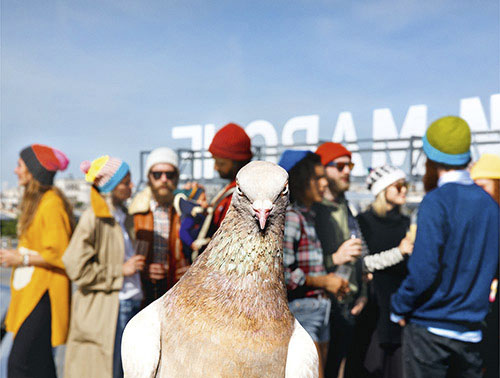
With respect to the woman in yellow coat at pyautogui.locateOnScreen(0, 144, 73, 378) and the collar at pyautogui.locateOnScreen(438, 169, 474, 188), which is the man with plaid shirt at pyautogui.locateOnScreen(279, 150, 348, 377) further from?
the woman in yellow coat at pyautogui.locateOnScreen(0, 144, 73, 378)

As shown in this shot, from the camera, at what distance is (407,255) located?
357 cm

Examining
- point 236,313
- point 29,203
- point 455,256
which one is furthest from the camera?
point 29,203

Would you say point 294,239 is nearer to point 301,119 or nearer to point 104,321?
point 104,321

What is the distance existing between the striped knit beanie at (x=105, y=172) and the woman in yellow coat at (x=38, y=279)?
478mm

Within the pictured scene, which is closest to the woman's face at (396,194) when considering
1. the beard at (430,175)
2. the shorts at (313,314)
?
the beard at (430,175)

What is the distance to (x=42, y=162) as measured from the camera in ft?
11.2

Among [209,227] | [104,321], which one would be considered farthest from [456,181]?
[104,321]

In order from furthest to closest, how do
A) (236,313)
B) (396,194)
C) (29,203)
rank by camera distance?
(396,194) < (29,203) < (236,313)

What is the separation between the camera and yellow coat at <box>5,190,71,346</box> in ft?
10.6

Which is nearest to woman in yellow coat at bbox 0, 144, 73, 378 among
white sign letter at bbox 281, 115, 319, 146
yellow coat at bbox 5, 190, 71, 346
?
yellow coat at bbox 5, 190, 71, 346

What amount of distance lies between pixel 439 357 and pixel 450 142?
1.39 m

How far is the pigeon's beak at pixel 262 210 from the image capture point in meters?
1.19

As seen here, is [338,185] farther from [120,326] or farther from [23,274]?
[23,274]

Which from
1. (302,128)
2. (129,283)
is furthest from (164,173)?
(302,128)
